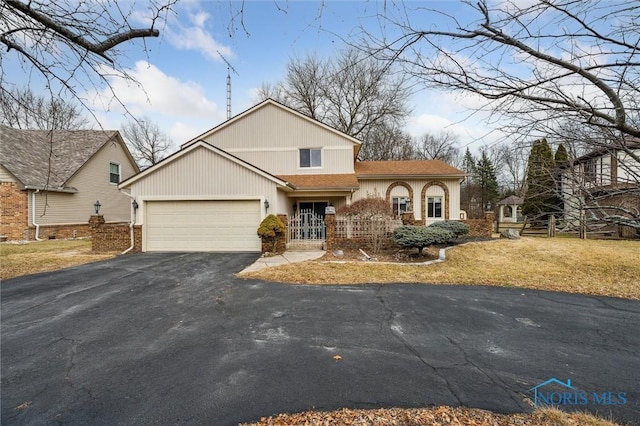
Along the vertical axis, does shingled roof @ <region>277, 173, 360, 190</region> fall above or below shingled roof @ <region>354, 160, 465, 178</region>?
below

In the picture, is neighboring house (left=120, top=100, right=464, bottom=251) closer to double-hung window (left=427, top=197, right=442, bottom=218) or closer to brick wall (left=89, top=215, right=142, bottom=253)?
double-hung window (left=427, top=197, right=442, bottom=218)

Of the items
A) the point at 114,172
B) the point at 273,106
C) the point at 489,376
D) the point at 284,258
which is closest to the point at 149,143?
the point at 114,172

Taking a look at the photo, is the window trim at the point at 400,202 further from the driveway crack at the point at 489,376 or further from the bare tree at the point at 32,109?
the bare tree at the point at 32,109

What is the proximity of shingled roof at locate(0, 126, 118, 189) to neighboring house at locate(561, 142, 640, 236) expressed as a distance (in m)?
18.3

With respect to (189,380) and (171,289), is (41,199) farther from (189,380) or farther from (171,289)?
(189,380)

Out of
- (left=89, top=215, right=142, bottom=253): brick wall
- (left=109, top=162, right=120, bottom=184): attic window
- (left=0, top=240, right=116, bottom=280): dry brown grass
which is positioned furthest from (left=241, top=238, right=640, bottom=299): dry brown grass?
(left=109, top=162, right=120, bottom=184): attic window

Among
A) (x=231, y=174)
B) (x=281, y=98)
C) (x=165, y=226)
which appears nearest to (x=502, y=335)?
(x=231, y=174)

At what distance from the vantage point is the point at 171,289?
22.2ft

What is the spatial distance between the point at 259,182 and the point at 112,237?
6.65 metres

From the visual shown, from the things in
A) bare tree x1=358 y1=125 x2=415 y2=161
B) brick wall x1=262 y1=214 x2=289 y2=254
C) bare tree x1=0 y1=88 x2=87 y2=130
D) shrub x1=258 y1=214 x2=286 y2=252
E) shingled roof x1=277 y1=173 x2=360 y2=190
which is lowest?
brick wall x1=262 y1=214 x2=289 y2=254

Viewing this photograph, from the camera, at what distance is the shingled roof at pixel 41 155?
618 inches

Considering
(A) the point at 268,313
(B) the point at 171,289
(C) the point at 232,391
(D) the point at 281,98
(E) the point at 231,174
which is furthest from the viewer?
(D) the point at 281,98

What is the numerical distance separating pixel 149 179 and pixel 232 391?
38.8ft

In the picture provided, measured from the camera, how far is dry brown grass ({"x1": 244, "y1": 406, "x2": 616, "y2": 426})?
94.4 inches
